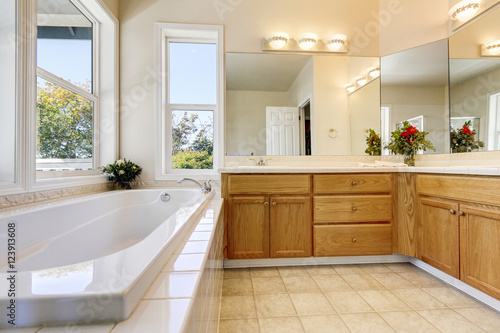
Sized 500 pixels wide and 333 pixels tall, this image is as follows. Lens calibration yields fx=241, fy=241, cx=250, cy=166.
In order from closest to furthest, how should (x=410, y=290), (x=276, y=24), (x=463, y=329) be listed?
1. (x=463, y=329)
2. (x=410, y=290)
3. (x=276, y=24)

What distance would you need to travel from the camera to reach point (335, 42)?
8.04ft

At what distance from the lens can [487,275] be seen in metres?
1.33

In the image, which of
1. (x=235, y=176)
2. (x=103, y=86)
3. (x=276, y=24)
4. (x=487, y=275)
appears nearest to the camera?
(x=487, y=275)

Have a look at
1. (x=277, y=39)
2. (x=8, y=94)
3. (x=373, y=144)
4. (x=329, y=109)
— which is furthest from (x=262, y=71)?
(x=8, y=94)

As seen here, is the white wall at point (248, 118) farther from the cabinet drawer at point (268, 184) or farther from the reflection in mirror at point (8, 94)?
the reflection in mirror at point (8, 94)

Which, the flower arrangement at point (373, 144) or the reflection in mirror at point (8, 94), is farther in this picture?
the flower arrangement at point (373, 144)

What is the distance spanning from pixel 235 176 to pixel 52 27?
5.35 feet

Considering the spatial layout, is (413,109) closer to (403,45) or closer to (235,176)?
(403,45)

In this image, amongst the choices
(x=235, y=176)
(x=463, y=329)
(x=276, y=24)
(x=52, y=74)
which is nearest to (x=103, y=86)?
(x=52, y=74)

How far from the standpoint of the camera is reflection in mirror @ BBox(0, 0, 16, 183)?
1247 millimetres

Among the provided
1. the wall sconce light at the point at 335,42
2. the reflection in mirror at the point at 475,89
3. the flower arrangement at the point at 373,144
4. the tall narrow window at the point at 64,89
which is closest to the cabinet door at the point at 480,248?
the reflection in mirror at the point at 475,89

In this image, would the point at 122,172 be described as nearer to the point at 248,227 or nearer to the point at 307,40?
the point at 248,227

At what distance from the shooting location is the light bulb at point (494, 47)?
1.73m

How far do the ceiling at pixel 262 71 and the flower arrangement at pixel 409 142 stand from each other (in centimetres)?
115
